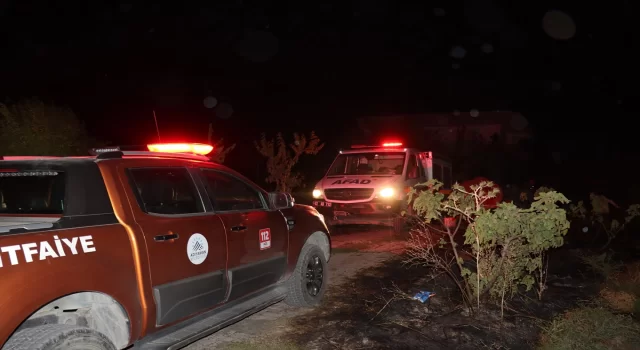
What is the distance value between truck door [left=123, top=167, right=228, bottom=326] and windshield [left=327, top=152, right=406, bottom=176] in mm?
7206

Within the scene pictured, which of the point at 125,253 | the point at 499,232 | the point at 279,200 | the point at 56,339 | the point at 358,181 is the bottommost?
the point at 56,339

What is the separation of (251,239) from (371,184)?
6.05 meters

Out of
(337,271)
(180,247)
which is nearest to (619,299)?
(337,271)

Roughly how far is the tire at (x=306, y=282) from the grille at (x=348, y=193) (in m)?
4.52

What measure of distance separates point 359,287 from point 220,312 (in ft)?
9.24

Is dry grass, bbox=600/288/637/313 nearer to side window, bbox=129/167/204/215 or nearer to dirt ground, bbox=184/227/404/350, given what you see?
dirt ground, bbox=184/227/404/350

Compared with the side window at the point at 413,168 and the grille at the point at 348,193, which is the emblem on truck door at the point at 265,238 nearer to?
the grille at the point at 348,193

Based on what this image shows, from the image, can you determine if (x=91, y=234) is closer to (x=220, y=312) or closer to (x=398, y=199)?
(x=220, y=312)

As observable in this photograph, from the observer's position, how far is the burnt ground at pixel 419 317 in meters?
4.86

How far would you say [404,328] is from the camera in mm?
5180

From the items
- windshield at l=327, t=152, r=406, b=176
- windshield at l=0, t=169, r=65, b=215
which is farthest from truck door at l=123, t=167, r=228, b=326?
windshield at l=327, t=152, r=406, b=176

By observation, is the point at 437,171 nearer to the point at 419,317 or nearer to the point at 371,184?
the point at 371,184

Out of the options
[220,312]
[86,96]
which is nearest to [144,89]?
[86,96]

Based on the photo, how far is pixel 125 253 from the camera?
3400mm
